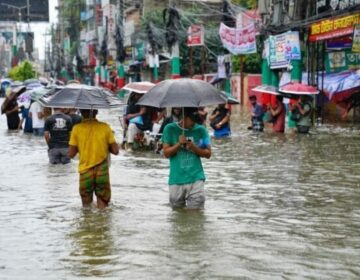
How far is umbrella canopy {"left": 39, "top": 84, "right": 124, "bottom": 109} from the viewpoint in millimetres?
9414

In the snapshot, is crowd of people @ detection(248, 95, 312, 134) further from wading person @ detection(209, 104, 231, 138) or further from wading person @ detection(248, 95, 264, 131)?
wading person @ detection(209, 104, 231, 138)

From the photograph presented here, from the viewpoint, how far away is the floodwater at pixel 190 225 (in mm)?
6711

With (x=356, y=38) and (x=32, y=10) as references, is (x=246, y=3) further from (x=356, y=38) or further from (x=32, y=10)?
(x=32, y=10)

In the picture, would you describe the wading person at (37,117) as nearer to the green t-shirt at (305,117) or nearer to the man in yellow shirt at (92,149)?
the green t-shirt at (305,117)

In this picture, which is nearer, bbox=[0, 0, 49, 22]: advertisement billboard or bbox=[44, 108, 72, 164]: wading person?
bbox=[44, 108, 72, 164]: wading person

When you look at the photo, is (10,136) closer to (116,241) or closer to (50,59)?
(116,241)

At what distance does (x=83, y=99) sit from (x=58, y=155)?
479 centimetres

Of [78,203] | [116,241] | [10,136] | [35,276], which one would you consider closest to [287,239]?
[116,241]

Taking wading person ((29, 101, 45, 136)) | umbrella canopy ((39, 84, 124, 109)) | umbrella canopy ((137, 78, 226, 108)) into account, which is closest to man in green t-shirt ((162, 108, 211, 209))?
umbrella canopy ((137, 78, 226, 108))

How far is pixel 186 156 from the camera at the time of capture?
29.7 feet

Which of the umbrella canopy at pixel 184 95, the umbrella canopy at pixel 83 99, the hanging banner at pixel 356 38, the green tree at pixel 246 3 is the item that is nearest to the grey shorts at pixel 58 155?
the umbrella canopy at pixel 83 99

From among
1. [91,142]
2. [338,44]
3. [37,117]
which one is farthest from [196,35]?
[91,142]

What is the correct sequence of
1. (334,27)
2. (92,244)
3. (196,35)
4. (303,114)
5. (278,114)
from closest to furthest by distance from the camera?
(92,244) → (303,114) → (278,114) → (334,27) → (196,35)

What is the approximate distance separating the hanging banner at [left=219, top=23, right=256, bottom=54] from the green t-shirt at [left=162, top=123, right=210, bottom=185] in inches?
836
